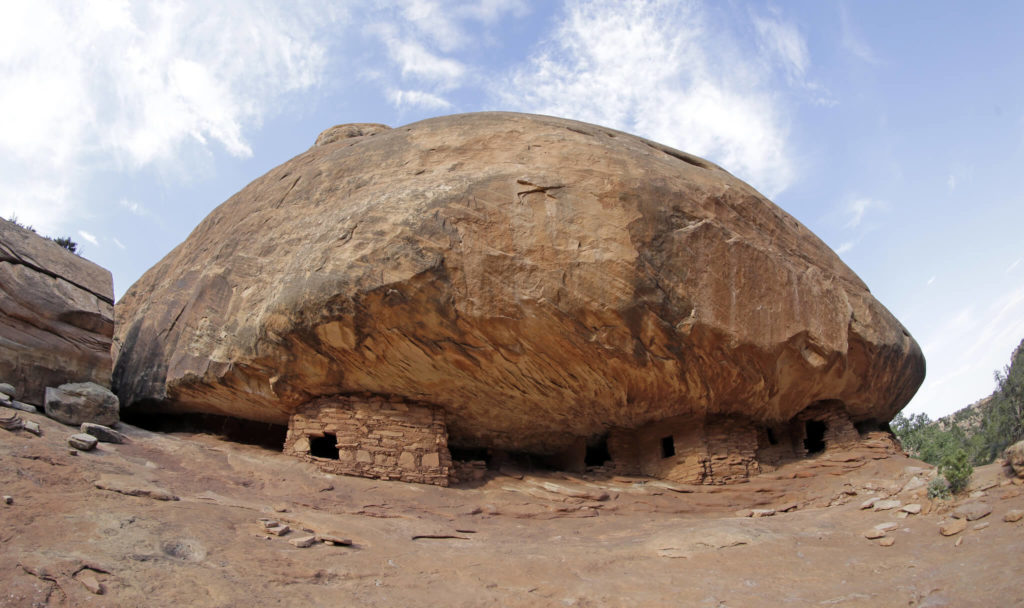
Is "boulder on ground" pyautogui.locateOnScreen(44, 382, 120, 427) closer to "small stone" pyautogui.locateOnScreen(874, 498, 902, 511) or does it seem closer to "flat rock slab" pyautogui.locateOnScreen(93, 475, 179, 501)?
"flat rock slab" pyautogui.locateOnScreen(93, 475, 179, 501)

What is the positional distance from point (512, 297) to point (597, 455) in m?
3.72

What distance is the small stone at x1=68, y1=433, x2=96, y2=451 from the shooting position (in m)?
6.23

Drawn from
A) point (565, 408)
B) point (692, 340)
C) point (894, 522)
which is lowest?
point (894, 522)

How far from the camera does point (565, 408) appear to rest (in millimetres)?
8797

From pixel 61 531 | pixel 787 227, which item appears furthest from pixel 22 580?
pixel 787 227

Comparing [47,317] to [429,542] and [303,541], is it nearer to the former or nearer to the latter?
[303,541]

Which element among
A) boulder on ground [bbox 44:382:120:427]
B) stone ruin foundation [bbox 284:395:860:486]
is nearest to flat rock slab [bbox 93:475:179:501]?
boulder on ground [bbox 44:382:120:427]

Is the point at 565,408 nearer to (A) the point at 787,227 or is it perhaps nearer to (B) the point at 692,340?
(B) the point at 692,340

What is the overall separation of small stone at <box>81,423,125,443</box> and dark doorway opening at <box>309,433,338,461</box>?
77.7 inches

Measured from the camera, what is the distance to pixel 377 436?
8047mm

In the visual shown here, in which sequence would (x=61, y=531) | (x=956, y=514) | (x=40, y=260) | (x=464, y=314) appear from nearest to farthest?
(x=61, y=531) < (x=956, y=514) < (x=464, y=314) < (x=40, y=260)

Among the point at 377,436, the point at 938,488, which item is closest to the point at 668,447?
the point at 938,488

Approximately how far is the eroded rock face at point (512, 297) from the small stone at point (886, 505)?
192 cm

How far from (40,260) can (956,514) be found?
9.38 meters
